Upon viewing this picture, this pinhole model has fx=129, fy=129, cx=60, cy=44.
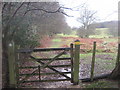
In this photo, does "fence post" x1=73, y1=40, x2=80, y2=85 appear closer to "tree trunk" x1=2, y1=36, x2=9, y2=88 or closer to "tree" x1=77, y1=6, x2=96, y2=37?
"tree trunk" x1=2, y1=36, x2=9, y2=88

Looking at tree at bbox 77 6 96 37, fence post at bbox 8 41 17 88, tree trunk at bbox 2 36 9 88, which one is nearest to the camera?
fence post at bbox 8 41 17 88

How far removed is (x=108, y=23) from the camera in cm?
611

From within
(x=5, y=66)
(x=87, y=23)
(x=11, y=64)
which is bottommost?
(x=5, y=66)

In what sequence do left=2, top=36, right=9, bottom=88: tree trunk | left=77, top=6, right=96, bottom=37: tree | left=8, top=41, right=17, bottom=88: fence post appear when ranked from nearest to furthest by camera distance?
left=8, top=41, right=17, bottom=88: fence post < left=2, top=36, right=9, bottom=88: tree trunk < left=77, top=6, right=96, bottom=37: tree

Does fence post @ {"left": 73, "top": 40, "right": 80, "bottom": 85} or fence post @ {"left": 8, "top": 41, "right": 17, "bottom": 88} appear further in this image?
fence post @ {"left": 73, "top": 40, "right": 80, "bottom": 85}

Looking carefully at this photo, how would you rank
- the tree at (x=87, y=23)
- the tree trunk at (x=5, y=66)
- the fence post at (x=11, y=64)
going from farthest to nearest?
the tree at (x=87, y=23), the tree trunk at (x=5, y=66), the fence post at (x=11, y=64)

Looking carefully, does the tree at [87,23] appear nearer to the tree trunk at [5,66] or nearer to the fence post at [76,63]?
the fence post at [76,63]

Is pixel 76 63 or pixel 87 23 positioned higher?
pixel 87 23

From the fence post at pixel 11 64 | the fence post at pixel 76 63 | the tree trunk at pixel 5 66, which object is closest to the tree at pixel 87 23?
the fence post at pixel 76 63

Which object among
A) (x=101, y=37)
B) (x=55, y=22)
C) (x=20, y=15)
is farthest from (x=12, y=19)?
(x=101, y=37)

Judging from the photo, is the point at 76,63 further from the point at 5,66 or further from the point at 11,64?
the point at 5,66

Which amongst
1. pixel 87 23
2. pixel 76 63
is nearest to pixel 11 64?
pixel 76 63

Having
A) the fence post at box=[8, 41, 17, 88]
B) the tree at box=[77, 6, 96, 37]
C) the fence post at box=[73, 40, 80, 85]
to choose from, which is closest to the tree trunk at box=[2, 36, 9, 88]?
the fence post at box=[8, 41, 17, 88]

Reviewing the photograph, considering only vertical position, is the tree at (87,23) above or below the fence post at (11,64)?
above
